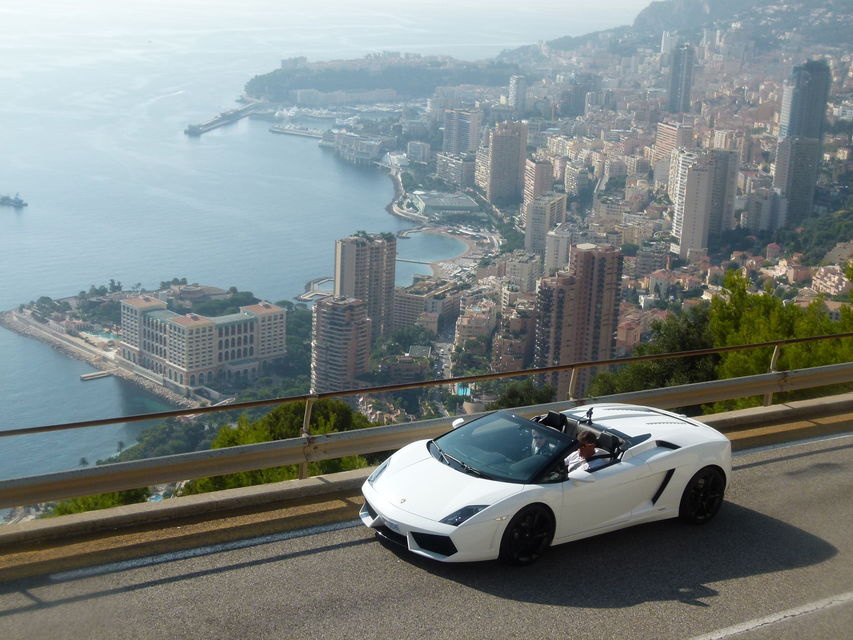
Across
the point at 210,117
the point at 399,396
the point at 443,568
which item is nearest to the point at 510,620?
the point at 443,568

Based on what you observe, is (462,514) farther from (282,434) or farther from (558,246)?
(558,246)

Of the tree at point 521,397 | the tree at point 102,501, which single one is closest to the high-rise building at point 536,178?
the tree at point 521,397

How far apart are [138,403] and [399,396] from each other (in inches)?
460

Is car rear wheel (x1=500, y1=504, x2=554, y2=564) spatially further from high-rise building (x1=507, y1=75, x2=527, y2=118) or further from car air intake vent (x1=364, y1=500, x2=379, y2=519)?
high-rise building (x1=507, y1=75, x2=527, y2=118)

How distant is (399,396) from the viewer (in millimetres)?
30641

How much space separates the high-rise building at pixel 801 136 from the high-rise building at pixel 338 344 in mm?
46952

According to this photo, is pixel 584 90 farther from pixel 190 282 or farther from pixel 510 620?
pixel 510 620

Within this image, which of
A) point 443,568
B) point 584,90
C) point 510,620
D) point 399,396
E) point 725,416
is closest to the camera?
point 510,620

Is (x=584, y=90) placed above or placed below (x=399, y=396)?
above

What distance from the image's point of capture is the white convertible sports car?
222 inches

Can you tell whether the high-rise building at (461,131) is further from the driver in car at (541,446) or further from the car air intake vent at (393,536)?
the car air intake vent at (393,536)

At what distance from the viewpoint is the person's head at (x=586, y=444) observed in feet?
20.4

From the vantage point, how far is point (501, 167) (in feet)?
334

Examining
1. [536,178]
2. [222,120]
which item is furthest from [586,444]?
[222,120]
